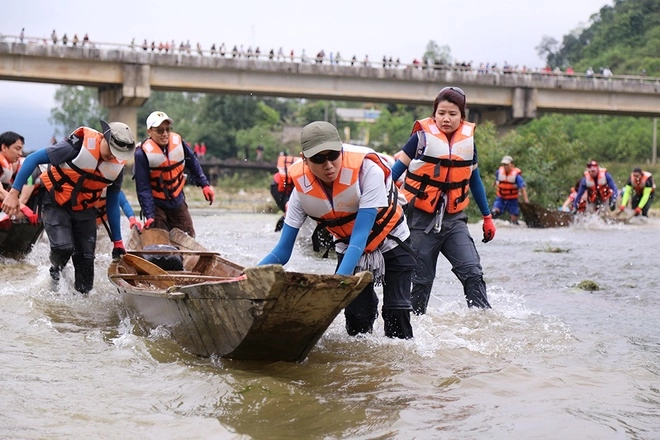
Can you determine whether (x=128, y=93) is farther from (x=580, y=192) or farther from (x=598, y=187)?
(x=598, y=187)

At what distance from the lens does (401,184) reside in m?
7.94

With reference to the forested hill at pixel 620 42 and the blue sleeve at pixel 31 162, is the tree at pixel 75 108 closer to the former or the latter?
the forested hill at pixel 620 42

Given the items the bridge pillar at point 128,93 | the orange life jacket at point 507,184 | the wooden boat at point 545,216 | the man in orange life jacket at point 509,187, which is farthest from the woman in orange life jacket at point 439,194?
the bridge pillar at point 128,93

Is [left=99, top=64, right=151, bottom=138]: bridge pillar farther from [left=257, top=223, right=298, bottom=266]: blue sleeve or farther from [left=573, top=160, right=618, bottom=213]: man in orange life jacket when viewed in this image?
[left=257, top=223, right=298, bottom=266]: blue sleeve

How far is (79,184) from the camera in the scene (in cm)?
842

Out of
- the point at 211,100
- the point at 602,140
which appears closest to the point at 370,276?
the point at 602,140

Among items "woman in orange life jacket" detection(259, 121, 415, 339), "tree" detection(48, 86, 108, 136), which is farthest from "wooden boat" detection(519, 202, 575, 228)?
"tree" detection(48, 86, 108, 136)

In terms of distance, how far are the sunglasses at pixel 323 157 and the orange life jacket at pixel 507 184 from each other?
54.1 ft

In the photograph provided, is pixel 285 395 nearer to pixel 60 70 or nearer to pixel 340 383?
pixel 340 383

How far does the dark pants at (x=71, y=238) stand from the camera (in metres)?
8.52

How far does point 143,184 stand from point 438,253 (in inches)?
144

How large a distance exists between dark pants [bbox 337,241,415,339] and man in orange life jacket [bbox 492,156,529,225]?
15.0 meters

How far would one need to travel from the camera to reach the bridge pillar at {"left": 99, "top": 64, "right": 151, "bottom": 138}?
38406 mm

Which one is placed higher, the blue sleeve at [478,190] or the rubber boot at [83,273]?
the blue sleeve at [478,190]
